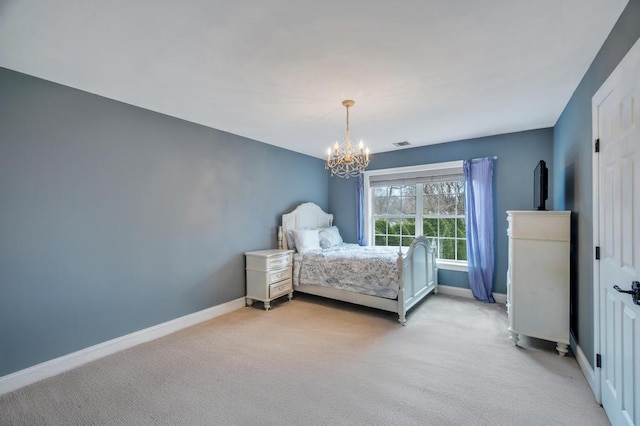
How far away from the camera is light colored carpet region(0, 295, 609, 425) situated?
1770 millimetres

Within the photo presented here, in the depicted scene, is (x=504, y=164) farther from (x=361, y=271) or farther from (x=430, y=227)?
(x=361, y=271)

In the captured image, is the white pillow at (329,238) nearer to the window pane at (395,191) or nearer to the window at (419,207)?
the window at (419,207)

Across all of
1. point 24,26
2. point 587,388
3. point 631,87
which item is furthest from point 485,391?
point 24,26

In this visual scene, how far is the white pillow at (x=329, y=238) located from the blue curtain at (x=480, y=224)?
2139 mm

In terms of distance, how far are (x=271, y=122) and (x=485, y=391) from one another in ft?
11.0

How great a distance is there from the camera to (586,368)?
2121mm

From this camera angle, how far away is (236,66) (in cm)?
209

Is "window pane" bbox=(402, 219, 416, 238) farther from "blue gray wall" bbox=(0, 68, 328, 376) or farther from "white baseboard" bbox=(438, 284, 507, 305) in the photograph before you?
"blue gray wall" bbox=(0, 68, 328, 376)

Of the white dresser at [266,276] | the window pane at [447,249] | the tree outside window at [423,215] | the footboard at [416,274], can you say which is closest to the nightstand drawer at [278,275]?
the white dresser at [266,276]

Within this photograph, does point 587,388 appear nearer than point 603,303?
No

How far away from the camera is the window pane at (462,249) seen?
4.39 metres

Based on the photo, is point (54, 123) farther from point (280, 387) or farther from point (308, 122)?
point (280, 387)

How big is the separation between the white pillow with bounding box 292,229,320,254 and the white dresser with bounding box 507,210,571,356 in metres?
2.65

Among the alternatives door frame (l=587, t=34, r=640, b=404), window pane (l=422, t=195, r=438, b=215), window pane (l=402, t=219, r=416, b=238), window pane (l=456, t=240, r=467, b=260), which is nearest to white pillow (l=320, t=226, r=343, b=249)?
window pane (l=402, t=219, r=416, b=238)
